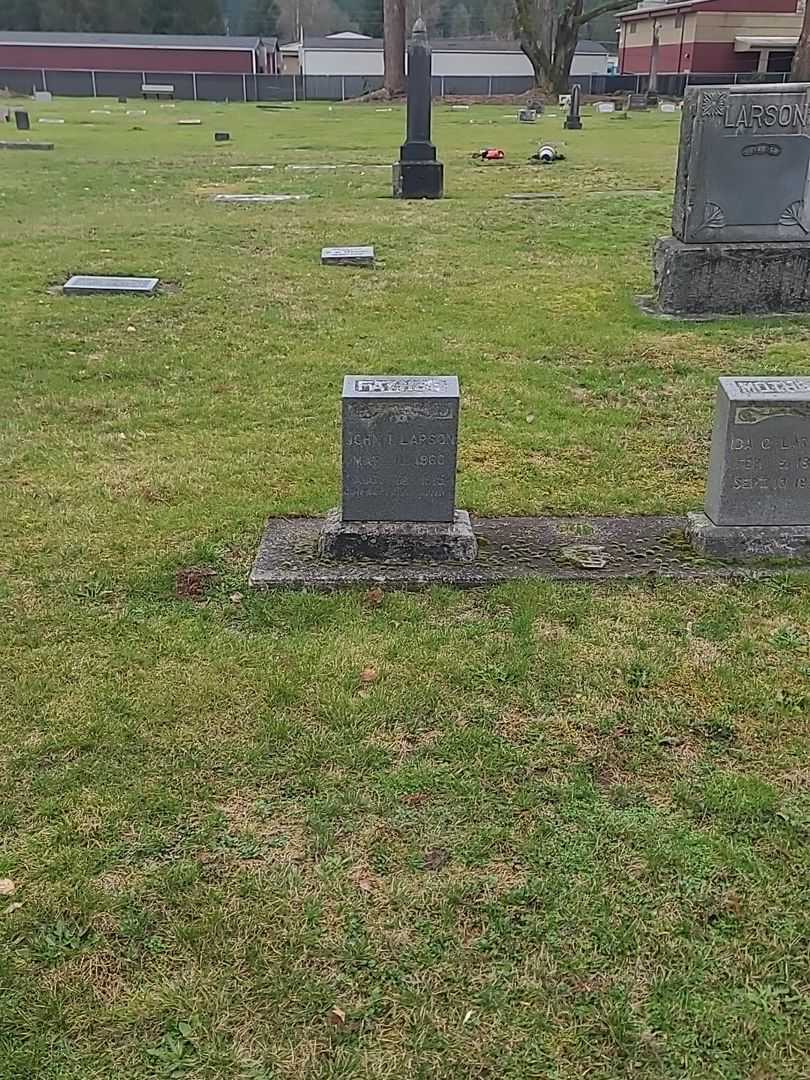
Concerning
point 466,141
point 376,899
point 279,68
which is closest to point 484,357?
point 376,899

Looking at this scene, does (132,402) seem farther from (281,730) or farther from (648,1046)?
(648,1046)

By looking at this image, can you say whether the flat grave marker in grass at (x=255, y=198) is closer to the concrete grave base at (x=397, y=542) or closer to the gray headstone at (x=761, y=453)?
the concrete grave base at (x=397, y=542)

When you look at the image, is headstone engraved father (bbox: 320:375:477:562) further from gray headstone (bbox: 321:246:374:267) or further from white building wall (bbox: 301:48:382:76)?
white building wall (bbox: 301:48:382:76)

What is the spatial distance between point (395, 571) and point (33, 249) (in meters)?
8.89

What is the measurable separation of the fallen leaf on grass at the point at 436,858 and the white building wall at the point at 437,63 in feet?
222

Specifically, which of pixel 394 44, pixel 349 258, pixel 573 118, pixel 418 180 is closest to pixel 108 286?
pixel 349 258

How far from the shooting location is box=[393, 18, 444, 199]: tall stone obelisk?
14961 mm

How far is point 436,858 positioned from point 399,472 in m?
1.94

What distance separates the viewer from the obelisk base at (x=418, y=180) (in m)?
15.2

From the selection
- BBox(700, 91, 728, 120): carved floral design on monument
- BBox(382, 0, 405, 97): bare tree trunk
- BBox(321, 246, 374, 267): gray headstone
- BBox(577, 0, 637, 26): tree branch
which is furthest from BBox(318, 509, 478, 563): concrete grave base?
BBox(577, 0, 637, 26): tree branch

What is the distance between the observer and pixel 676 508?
17.1 feet

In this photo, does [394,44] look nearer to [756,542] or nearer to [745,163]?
[745,163]

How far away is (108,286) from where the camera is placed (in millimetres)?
9523

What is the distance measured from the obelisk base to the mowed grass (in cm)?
899
